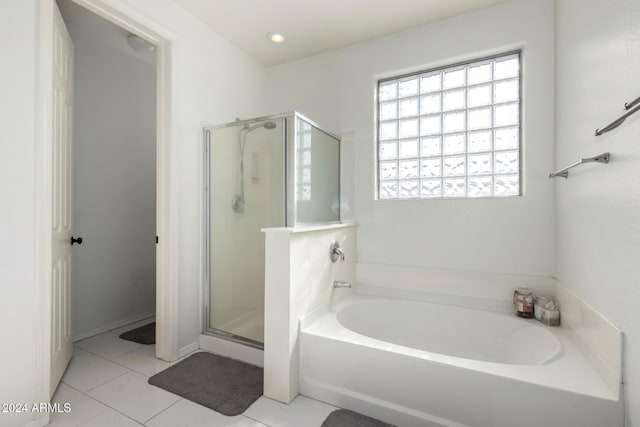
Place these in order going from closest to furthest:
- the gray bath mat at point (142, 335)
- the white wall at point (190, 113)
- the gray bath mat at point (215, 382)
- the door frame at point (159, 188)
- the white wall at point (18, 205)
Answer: the white wall at point (18, 205) → the door frame at point (159, 188) → the gray bath mat at point (215, 382) → the white wall at point (190, 113) → the gray bath mat at point (142, 335)

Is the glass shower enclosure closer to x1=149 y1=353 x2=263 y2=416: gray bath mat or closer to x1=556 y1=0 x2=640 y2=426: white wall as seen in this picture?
x1=149 y1=353 x2=263 y2=416: gray bath mat

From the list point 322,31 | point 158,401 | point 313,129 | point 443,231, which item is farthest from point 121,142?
point 443,231

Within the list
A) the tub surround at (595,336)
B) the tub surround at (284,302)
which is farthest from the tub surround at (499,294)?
the tub surround at (284,302)

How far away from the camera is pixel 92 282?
2.50 m

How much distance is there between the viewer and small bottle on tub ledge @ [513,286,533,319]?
182 cm

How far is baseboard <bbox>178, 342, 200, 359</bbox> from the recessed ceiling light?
250 centimetres

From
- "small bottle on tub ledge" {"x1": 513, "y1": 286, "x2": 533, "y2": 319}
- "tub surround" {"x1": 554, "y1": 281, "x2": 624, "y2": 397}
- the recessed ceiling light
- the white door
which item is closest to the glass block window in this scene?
"small bottle on tub ledge" {"x1": 513, "y1": 286, "x2": 533, "y2": 319}

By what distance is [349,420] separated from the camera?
4.74 ft

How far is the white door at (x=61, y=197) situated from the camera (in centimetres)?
161

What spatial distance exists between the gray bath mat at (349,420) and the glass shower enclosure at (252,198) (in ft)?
2.54

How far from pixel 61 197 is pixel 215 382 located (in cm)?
146

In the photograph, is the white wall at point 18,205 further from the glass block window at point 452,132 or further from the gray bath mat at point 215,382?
the glass block window at point 452,132

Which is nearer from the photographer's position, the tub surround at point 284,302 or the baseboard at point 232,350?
the tub surround at point 284,302

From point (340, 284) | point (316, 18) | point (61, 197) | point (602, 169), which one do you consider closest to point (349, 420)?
point (340, 284)
